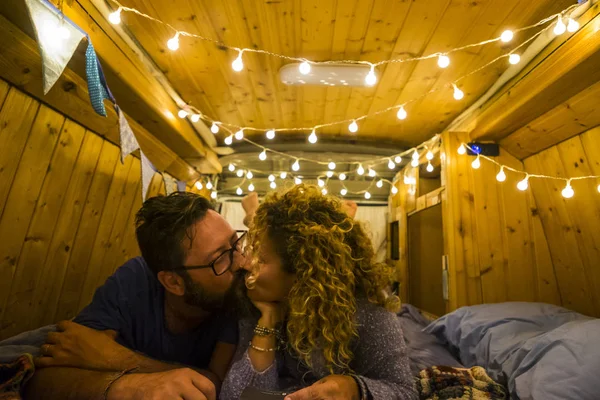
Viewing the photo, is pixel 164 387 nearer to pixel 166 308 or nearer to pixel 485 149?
pixel 166 308

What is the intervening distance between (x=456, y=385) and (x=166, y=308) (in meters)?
1.30

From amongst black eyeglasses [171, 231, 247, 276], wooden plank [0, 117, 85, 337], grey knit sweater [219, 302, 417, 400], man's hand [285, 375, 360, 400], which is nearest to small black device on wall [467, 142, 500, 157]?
grey knit sweater [219, 302, 417, 400]

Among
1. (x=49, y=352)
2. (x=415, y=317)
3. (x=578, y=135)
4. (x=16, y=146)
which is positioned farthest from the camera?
(x=415, y=317)

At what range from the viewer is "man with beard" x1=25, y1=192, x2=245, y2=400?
1215 millimetres

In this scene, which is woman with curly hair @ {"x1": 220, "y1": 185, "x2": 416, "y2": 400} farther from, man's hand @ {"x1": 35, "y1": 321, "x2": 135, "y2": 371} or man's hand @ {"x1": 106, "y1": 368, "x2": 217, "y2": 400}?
man's hand @ {"x1": 35, "y1": 321, "x2": 135, "y2": 371}

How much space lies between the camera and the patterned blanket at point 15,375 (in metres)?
1.07

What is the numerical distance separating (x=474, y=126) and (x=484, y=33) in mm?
953

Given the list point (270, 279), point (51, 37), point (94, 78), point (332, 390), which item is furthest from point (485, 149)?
point (51, 37)

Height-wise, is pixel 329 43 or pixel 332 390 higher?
pixel 329 43

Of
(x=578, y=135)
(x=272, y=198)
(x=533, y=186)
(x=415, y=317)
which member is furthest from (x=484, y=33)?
(x=415, y=317)

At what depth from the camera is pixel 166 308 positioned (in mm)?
1513

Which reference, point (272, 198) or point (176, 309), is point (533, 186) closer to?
point (272, 198)

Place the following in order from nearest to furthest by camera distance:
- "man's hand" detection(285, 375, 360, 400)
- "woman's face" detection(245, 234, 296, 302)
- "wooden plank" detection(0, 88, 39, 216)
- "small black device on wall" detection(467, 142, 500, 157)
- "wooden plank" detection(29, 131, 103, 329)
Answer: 1. "man's hand" detection(285, 375, 360, 400)
2. "woman's face" detection(245, 234, 296, 302)
3. "wooden plank" detection(0, 88, 39, 216)
4. "wooden plank" detection(29, 131, 103, 329)
5. "small black device on wall" detection(467, 142, 500, 157)

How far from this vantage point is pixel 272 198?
1453mm
